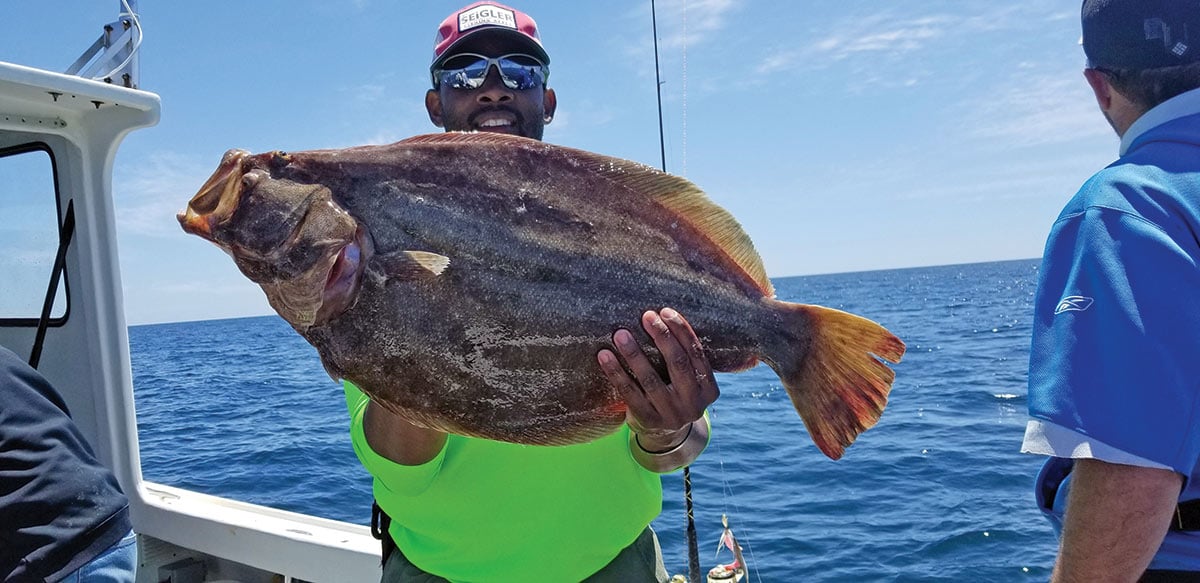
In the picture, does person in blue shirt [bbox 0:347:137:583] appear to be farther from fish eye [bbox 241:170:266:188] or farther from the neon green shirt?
fish eye [bbox 241:170:266:188]

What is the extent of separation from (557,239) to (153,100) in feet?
11.2

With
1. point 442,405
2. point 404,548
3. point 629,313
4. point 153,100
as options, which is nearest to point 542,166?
point 629,313

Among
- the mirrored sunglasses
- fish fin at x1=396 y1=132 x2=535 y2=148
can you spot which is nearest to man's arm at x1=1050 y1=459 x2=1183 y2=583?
fish fin at x1=396 y1=132 x2=535 y2=148

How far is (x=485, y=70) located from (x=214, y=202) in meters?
0.89

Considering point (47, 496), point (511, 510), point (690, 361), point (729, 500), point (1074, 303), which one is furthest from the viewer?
point (729, 500)

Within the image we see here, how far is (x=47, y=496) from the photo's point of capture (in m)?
2.30

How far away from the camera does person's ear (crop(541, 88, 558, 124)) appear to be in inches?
96.3

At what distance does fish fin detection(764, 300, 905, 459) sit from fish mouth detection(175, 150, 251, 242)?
4.03ft

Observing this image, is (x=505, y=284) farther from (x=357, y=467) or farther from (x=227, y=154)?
(x=357, y=467)

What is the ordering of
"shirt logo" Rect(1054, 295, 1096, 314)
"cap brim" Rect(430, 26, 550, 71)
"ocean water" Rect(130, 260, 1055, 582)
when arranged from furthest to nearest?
"ocean water" Rect(130, 260, 1055, 582)
"cap brim" Rect(430, 26, 550, 71)
"shirt logo" Rect(1054, 295, 1096, 314)

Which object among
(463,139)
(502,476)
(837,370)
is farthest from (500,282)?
(837,370)

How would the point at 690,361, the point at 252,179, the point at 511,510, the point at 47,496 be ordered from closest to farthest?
the point at 252,179, the point at 690,361, the point at 511,510, the point at 47,496

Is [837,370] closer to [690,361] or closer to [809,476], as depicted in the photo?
[690,361]

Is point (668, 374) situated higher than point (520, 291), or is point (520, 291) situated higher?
point (520, 291)
